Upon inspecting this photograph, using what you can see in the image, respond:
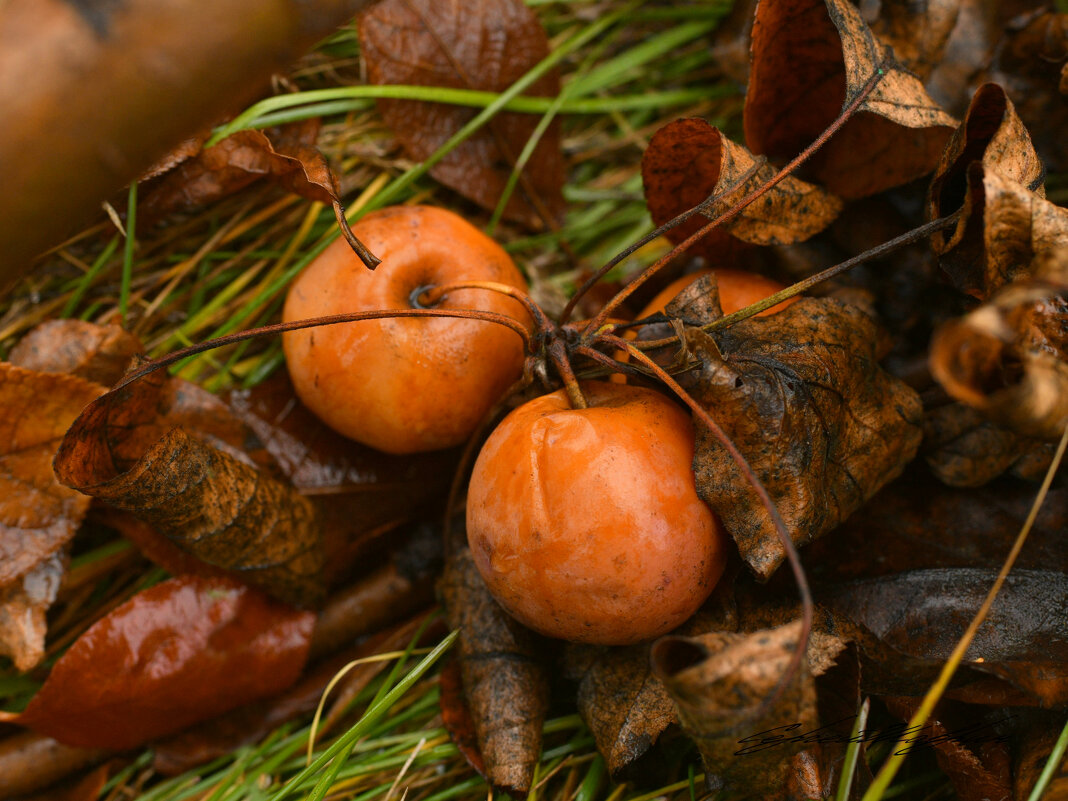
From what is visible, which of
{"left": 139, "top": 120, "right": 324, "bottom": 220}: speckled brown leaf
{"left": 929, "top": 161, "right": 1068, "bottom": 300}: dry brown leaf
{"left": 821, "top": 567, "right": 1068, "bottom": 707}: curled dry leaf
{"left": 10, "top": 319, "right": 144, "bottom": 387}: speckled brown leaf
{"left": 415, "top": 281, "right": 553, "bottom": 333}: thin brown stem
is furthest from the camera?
{"left": 10, "top": 319, "right": 144, "bottom": 387}: speckled brown leaf

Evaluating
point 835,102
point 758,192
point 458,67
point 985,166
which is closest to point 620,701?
point 758,192

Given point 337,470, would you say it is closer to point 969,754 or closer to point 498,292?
point 498,292

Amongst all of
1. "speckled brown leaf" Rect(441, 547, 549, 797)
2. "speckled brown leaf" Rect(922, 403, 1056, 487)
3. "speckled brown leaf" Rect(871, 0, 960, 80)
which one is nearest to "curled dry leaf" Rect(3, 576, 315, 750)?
"speckled brown leaf" Rect(441, 547, 549, 797)

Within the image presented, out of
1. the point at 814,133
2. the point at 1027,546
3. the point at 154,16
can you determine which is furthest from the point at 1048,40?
the point at 154,16

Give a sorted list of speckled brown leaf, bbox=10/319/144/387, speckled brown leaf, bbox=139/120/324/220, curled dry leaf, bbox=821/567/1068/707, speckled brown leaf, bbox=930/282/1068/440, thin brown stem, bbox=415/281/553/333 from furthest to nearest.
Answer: speckled brown leaf, bbox=10/319/144/387 < speckled brown leaf, bbox=139/120/324/220 < thin brown stem, bbox=415/281/553/333 < curled dry leaf, bbox=821/567/1068/707 < speckled brown leaf, bbox=930/282/1068/440

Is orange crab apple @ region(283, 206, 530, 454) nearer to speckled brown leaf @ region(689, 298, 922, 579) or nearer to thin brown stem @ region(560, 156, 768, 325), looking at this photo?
thin brown stem @ region(560, 156, 768, 325)

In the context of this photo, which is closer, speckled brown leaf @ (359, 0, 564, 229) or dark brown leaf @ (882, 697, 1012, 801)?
dark brown leaf @ (882, 697, 1012, 801)

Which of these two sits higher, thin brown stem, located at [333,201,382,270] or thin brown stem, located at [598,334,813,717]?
thin brown stem, located at [333,201,382,270]
